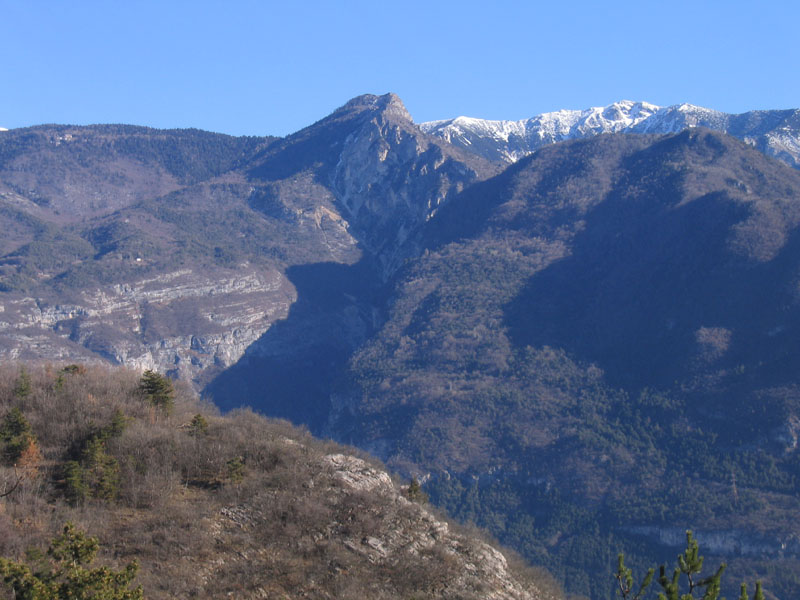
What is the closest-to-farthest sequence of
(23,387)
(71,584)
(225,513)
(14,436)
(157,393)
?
(71,584) < (225,513) < (14,436) < (23,387) < (157,393)

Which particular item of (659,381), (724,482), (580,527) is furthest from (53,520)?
(659,381)

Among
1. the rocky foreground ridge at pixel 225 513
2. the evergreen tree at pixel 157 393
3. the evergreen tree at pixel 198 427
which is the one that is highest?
the evergreen tree at pixel 157 393

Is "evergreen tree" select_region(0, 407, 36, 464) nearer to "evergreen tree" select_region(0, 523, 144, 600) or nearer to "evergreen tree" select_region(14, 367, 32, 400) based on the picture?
"evergreen tree" select_region(14, 367, 32, 400)

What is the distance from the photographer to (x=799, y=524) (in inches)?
5404

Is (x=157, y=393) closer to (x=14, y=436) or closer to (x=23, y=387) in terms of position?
(x=23, y=387)

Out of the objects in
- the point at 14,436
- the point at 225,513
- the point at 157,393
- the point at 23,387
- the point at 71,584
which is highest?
the point at 23,387

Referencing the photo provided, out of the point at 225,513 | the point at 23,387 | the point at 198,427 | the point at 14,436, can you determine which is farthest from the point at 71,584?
the point at 23,387

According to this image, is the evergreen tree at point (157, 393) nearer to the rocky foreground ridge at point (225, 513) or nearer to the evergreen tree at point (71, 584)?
the rocky foreground ridge at point (225, 513)

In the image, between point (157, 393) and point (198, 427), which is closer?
point (198, 427)

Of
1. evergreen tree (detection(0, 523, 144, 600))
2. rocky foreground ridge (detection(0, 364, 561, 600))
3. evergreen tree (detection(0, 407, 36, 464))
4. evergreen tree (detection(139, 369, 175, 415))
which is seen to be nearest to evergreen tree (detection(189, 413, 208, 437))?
rocky foreground ridge (detection(0, 364, 561, 600))

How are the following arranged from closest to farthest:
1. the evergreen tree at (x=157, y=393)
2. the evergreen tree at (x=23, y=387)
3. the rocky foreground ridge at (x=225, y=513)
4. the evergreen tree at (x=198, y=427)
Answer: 1. the rocky foreground ridge at (x=225, y=513)
2. the evergreen tree at (x=198, y=427)
3. the evergreen tree at (x=23, y=387)
4. the evergreen tree at (x=157, y=393)

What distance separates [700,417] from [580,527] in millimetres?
40197

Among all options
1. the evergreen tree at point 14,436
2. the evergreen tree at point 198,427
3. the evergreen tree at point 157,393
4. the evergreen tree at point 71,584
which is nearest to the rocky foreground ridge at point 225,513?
the evergreen tree at point 198,427

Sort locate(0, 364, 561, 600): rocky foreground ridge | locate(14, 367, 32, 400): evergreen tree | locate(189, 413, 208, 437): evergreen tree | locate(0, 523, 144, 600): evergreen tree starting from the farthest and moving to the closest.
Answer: locate(14, 367, 32, 400): evergreen tree, locate(189, 413, 208, 437): evergreen tree, locate(0, 364, 561, 600): rocky foreground ridge, locate(0, 523, 144, 600): evergreen tree
